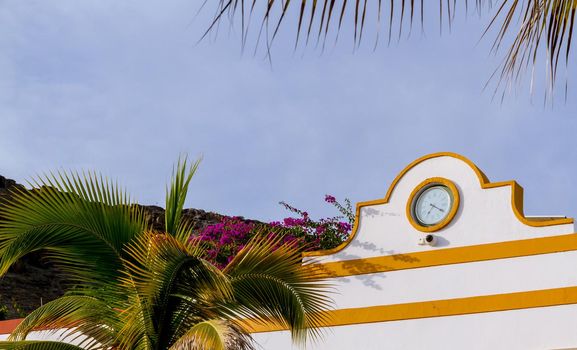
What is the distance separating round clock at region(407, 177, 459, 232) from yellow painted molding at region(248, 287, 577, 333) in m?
1.12

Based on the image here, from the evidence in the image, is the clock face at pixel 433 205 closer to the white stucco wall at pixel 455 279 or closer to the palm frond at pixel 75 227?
the white stucco wall at pixel 455 279

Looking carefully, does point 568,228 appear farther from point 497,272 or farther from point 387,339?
point 387,339

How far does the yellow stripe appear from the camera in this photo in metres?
13.0

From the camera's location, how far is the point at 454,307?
531 inches

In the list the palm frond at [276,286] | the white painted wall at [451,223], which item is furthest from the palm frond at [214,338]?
the white painted wall at [451,223]

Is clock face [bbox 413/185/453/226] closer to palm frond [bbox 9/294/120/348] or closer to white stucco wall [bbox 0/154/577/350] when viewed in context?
white stucco wall [bbox 0/154/577/350]

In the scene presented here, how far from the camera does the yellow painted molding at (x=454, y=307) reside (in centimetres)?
1284

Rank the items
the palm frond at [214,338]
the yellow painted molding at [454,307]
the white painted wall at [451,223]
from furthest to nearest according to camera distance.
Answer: the white painted wall at [451,223], the yellow painted molding at [454,307], the palm frond at [214,338]

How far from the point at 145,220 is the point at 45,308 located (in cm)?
136

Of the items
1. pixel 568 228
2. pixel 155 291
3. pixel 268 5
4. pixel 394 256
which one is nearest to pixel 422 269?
pixel 394 256

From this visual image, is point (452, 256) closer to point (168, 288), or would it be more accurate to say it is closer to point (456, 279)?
point (456, 279)

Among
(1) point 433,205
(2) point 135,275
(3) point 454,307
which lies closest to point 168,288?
(2) point 135,275

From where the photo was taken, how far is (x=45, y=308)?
1016 centimetres

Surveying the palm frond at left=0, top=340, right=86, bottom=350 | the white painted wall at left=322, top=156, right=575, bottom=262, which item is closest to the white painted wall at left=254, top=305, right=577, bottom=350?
the white painted wall at left=322, top=156, right=575, bottom=262
